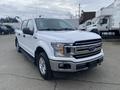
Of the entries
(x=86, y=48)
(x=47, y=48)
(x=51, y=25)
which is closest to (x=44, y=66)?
(x=47, y=48)

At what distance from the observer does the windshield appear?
19.9ft

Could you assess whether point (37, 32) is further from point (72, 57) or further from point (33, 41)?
point (72, 57)

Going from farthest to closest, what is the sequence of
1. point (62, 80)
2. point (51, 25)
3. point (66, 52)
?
point (51, 25), point (62, 80), point (66, 52)

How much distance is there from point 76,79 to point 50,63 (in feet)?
3.42

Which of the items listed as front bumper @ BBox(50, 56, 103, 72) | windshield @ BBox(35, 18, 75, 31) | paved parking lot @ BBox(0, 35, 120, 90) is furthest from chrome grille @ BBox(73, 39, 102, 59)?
windshield @ BBox(35, 18, 75, 31)

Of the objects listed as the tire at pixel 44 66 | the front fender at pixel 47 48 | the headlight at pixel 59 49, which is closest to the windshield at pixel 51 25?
the front fender at pixel 47 48

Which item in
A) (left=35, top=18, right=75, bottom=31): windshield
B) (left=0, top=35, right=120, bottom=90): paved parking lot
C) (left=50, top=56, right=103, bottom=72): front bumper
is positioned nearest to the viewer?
(left=50, top=56, right=103, bottom=72): front bumper

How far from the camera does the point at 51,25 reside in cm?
630

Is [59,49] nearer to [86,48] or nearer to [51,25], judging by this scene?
[86,48]

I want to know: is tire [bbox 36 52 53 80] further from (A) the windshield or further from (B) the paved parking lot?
(A) the windshield

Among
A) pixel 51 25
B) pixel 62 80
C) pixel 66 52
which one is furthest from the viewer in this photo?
pixel 51 25

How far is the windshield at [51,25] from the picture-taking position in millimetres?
6055

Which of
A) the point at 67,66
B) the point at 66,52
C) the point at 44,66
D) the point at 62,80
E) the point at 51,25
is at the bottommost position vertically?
the point at 62,80

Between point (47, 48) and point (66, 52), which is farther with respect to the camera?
point (47, 48)
